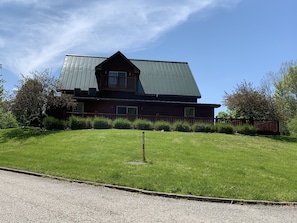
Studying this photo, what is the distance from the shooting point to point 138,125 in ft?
75.5

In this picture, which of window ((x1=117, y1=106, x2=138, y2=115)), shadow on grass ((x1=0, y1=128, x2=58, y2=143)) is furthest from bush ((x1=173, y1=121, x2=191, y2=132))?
shadow on grass ((x1=0, y1=128, x2=58, y2=143))

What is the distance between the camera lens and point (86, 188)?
8.82 metres

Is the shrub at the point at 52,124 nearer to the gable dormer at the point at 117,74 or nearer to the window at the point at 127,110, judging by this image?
the window at the point at 127,110

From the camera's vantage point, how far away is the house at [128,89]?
97.5 feet

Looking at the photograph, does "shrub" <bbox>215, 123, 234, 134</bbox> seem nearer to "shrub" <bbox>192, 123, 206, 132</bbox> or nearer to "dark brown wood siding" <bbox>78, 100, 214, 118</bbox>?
Answer: "shrub" <bbox>192, 123, 206, 132</bbox>

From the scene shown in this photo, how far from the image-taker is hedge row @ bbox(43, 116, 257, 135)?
22.5 meters

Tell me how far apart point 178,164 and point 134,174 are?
7.53 ft

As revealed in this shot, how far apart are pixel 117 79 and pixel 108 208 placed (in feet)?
84.1

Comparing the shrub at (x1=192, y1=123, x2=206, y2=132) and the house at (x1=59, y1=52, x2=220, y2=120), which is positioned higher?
the house at (x1=59, y1=52, x2=220, y2=120)

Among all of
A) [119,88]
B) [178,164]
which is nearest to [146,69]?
[119,88]

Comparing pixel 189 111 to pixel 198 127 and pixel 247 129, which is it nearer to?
pixel 198 127

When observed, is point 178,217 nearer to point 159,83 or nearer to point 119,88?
point 119,88

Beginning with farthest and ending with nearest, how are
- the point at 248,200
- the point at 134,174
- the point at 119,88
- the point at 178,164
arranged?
the point at 119,88 < the point at 178,164 < the point at 134,174 < the point at 248,200

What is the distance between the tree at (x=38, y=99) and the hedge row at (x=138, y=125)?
1423 millimetres
